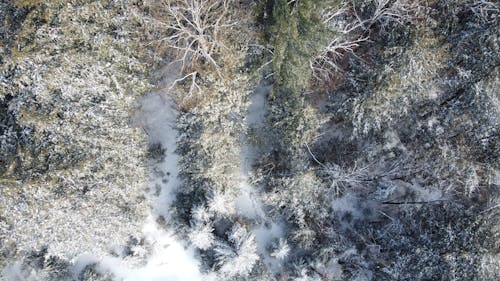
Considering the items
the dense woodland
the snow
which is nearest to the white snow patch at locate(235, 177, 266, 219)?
Result: the dense woodland

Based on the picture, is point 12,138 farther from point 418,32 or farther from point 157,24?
point 418,32

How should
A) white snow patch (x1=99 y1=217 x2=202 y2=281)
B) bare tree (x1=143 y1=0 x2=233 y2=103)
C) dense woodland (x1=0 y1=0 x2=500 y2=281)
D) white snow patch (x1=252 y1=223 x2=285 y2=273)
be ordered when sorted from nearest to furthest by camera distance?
dense woodland (x1=0 y1=0 x2=500 y2=281) < bare tree (x1=143 y1=0 x2=233 y2=103) < white snow patch (x1=99 y1=217 x2=202 y2=281) < white snow patch (x1=252 y1=223 x2=285 y2=273)

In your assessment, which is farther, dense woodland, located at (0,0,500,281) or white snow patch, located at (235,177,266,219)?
white snow patch, located at (235,177,266,219)

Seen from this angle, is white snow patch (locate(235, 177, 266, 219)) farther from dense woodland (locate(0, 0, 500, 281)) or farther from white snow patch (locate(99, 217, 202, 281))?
white snow patch (locate(99, 217, 202, 281))

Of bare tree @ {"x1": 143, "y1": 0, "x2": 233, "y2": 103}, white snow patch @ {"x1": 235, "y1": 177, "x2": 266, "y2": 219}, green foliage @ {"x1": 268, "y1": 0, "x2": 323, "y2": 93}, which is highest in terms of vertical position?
bare tree @ {"x1": 143, "y1": 0, "x2": 233, "y2": 103}

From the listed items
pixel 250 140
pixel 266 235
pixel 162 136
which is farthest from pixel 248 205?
pixel 162 136

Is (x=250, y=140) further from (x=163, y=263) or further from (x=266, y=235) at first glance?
(x=163, y=263)

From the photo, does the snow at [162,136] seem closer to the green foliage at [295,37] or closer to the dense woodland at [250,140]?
the dense woodland at [250,140]

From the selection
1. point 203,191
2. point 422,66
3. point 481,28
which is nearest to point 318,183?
point 203,191
